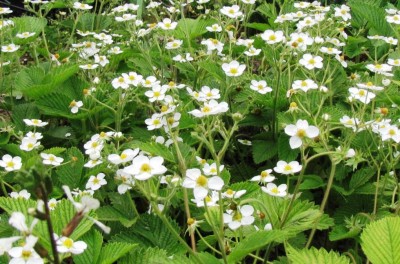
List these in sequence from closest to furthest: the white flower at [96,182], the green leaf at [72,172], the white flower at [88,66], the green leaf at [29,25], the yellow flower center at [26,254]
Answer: the yellow flower center at [26,254] → the white flower at [96,182] → the green leaf at [72,172] → the white flower at [88,66] → the green leaf at [29,25]

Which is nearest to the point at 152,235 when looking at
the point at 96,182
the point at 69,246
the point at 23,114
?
the point at 96,182

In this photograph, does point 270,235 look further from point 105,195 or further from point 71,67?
point 71,67

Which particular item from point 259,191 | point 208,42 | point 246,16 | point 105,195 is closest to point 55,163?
point 105,195

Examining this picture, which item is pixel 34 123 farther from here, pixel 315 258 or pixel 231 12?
pixel 315 258

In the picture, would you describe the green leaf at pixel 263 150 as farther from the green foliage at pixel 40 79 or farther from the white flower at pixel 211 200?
the green foliage at pixel 40 79

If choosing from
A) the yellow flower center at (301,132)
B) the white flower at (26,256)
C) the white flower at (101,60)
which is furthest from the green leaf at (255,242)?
the white flower at (101,60)

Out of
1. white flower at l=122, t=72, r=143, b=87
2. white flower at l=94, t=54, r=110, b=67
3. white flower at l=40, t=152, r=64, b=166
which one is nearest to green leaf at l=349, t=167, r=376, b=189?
white flower at l=122, t=72, r=143, b=87
